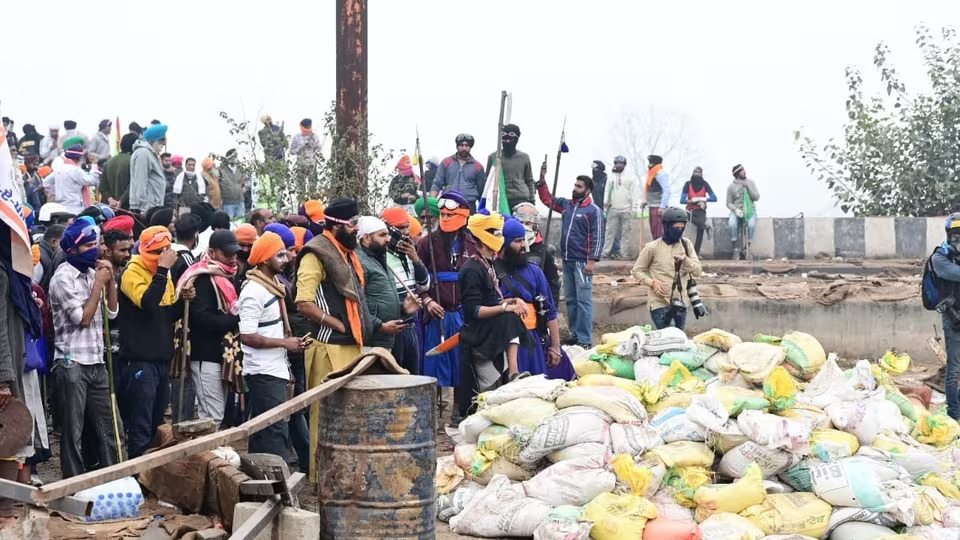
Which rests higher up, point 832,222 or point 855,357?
point 832,222

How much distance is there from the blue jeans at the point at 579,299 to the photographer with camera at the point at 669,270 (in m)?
1.18

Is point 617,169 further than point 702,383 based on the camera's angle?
Yes

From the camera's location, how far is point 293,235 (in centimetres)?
962

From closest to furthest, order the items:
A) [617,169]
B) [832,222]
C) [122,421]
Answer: [122,421] → [617,169] → [832,222]

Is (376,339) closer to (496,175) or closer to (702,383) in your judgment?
(702,383)

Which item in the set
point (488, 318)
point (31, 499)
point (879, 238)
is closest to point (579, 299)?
point (488, 318)

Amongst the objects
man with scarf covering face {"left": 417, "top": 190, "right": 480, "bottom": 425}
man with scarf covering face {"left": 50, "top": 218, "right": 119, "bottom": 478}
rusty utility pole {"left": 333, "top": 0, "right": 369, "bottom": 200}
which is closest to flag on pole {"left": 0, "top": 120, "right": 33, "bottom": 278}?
man with scarf covering face {"left": 50, "top": 218, "right": 119, "bottom": 478}

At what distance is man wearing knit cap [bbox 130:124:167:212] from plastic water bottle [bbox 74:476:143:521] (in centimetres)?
750

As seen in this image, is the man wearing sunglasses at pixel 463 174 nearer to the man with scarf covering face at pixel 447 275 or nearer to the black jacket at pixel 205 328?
the man with scarf covering face at pixel 447 275

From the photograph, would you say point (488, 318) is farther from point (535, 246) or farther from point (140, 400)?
point (140, 400)

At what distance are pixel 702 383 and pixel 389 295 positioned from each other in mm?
2234

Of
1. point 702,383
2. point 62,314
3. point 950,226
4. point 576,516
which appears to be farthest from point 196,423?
point 950,226

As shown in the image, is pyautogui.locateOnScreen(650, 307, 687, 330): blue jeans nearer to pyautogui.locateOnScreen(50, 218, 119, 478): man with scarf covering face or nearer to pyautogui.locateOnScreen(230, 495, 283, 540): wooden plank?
pyautogui.locateOnScreen(50, 218, 119, 478): man with scarf covering face

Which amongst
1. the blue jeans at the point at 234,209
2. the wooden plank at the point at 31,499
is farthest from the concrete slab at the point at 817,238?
the wooden plank at the point at 31,499
